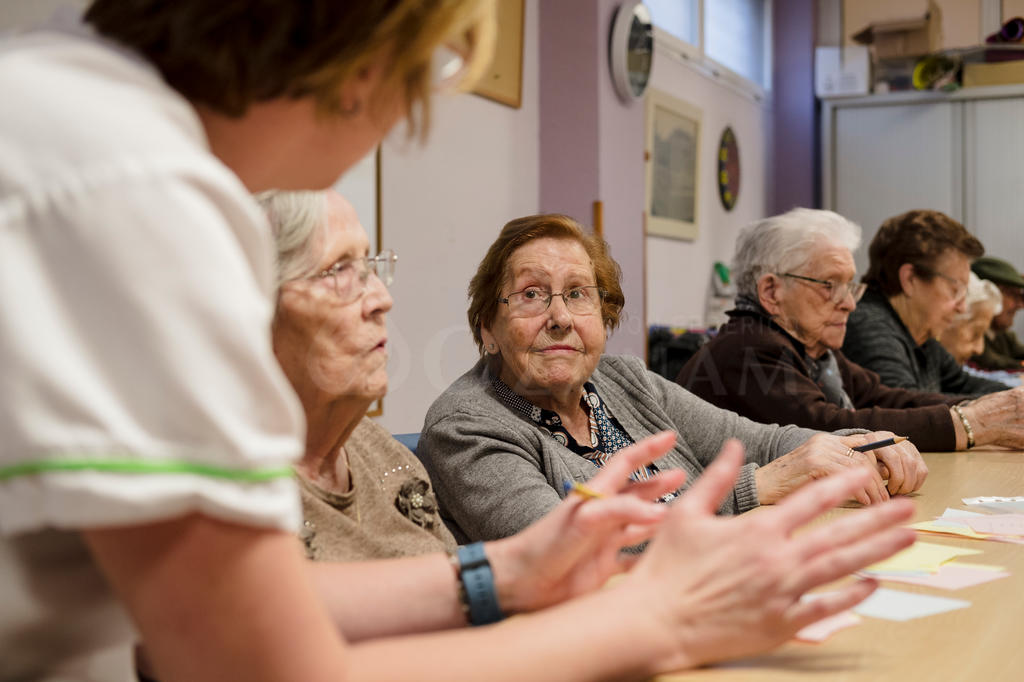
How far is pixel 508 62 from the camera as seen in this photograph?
381 centimetres

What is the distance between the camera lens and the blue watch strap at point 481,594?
0.94 meters

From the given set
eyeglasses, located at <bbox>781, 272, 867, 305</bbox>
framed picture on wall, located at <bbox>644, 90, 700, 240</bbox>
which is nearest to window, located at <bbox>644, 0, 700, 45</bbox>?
framed picture on wall, located at <bbox>644, 90, 700, 240</bbox>

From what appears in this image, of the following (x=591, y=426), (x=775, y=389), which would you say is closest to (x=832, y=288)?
(x=775, y=389)

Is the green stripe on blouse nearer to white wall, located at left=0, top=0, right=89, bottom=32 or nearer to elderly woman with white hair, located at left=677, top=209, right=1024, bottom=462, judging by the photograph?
white wall, located at left=0, top=0, right=89, bottom=32

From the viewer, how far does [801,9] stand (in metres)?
7.14

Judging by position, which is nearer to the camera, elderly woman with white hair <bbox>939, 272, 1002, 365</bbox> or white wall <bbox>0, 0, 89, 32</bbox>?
white wall <bbox>0, 0, 89, 32</bbox>

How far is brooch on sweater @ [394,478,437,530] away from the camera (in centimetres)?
155

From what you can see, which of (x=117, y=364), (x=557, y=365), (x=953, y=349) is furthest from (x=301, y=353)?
(x=953, y=349)

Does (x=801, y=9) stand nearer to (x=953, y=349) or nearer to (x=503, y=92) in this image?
(x=953, y=349)

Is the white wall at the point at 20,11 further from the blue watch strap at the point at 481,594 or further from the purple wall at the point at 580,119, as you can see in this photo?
the purple wall at the point at 580,119

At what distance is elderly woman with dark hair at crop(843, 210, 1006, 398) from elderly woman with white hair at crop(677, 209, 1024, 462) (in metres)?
0.36

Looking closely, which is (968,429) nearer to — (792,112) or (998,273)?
(998,273)

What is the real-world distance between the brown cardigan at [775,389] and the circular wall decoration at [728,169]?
11.8 feet

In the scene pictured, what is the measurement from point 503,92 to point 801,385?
1.83 metres
